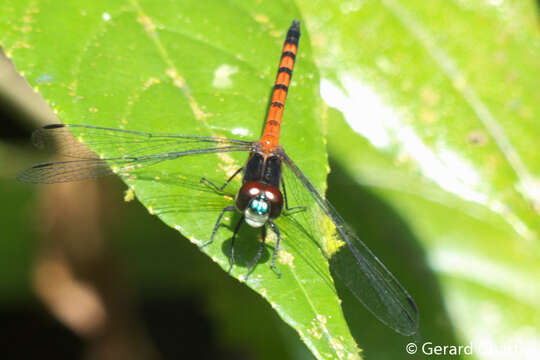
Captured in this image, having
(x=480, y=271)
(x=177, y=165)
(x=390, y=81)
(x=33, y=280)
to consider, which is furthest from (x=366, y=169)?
(x=33, y=280)

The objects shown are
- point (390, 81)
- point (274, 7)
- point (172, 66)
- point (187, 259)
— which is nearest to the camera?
point (172, 66)

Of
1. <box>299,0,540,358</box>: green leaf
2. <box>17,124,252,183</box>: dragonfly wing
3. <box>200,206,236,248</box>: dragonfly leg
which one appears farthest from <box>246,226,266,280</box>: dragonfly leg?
<box>299,0,540,358</box>: green leaf

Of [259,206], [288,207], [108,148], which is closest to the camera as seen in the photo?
[108,148]

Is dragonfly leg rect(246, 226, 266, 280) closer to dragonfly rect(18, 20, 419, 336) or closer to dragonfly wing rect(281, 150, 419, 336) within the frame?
dragonfly rect(18, 20, 419, 336)

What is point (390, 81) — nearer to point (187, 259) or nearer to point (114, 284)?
point (187, 259)

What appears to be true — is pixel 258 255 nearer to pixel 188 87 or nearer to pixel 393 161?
pixel 188 87

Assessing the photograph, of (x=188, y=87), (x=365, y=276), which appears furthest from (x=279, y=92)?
(x=365, y=276)

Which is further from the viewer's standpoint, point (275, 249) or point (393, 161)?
point (393, 161)
